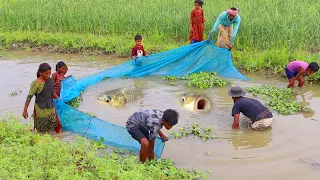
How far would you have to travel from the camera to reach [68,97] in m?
6.43

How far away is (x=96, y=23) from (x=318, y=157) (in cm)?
805

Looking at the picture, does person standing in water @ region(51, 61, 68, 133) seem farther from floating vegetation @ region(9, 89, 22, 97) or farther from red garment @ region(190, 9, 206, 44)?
red garment @ region(190, 9, 206, 44)

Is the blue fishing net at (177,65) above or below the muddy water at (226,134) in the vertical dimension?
above

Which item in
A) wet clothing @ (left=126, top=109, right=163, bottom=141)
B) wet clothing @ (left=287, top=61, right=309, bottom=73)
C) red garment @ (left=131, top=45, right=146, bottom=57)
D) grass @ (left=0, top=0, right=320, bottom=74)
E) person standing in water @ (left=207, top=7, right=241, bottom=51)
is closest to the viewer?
wet clothing @ (left=126, top=109, right=163, bottom=141)

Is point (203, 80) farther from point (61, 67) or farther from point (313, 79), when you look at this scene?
point (61, 67)

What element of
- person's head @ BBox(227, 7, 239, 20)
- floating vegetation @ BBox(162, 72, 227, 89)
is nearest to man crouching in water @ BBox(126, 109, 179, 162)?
floating vegetation @ BBox(162, 72, 227, 89)

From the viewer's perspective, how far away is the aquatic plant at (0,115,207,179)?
3527 mm

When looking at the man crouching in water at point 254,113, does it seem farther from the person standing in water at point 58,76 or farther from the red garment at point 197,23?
the red garment at point 197,23

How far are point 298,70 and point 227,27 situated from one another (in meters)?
1.81

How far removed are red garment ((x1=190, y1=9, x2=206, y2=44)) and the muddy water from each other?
1.58m

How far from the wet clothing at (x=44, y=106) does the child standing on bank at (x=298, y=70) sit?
423 centimetres

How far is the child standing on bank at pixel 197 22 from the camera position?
868 cm

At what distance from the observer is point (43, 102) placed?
5.39 metres

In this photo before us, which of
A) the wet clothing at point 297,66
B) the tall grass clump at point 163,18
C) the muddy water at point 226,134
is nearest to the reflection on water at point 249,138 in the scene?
the muddy water at point 226,134
